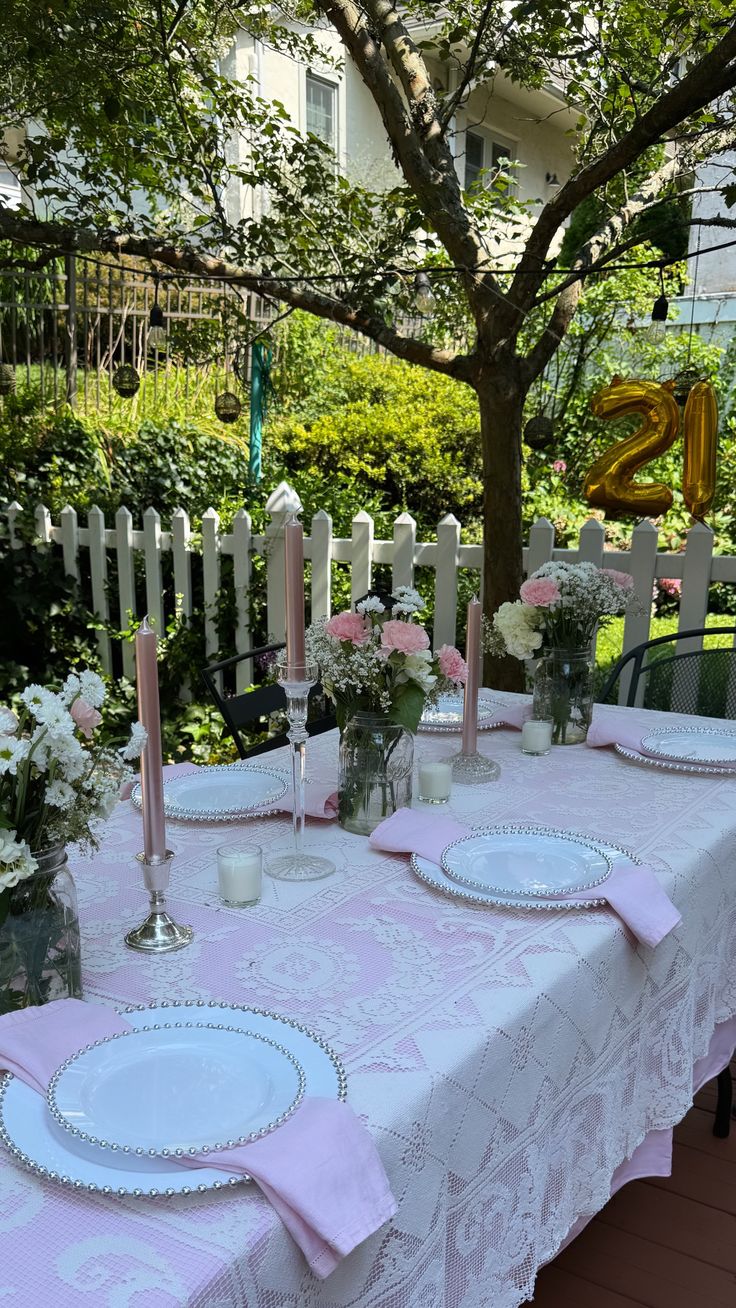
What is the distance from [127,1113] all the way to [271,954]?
1.25ft

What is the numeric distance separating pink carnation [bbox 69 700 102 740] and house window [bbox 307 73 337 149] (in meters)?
12.4

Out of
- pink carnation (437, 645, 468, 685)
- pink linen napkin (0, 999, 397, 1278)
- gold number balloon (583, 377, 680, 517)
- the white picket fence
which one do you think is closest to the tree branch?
the white picket fence

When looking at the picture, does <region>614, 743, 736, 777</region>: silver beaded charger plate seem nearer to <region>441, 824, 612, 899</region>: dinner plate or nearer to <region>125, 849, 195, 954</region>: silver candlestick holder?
<region>441, 824, 612, 899</region>: dinner plate

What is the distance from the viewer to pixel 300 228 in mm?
4527

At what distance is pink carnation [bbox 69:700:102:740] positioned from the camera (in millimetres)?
1197

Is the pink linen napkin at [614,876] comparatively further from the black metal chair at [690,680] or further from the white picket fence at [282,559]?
the white picket fence at [282,559]

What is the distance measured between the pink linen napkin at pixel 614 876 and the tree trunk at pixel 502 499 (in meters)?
2.25

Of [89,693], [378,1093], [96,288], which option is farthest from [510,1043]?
[96,288]

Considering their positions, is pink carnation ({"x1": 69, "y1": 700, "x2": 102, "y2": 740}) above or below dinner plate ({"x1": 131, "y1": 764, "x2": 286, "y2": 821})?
above

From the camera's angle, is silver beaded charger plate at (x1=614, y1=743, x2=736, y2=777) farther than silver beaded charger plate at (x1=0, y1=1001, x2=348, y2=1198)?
Yes

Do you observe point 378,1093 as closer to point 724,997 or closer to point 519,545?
point 724,997

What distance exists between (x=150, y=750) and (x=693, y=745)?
1370 mm

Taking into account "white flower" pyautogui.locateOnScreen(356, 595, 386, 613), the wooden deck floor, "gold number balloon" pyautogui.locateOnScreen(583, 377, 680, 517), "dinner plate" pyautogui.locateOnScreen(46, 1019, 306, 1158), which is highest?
"gold number balloon" pyautogui.locateOnScreen(583, 377, 680, 517)

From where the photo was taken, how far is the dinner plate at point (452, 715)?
2385mm
